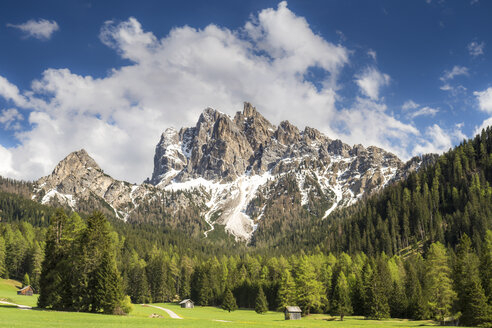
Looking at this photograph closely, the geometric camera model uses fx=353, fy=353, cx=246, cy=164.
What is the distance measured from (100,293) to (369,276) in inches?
2197

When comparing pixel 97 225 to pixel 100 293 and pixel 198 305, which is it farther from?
pixel 198 305

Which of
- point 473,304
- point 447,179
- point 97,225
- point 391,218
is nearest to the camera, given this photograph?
point 473,304

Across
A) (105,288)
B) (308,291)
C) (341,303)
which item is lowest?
(341,303)

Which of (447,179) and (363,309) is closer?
(363,309)

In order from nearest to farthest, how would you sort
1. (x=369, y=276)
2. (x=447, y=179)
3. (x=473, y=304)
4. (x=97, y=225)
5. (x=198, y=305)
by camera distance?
(x=473, y=304) → (x=97, y=225) → (x=369, y=276) → (x=198, y=305) → (x=447, y=179)

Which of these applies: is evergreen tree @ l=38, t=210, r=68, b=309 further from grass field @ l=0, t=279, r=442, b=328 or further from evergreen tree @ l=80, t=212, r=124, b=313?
evergreen tree @ l=80, t=212, r=124, b=313

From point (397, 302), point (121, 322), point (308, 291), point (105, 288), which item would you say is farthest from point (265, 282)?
point (121, 322)

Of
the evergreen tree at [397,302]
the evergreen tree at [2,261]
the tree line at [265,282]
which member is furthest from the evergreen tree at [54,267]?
the evergreen tree at [2,261]

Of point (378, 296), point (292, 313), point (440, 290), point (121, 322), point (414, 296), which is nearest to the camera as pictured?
point (121, 322)

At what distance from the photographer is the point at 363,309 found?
264 ft

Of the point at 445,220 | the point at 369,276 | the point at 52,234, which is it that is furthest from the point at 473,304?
the point at 445,220

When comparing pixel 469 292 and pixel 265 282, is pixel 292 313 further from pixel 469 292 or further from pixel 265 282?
pixel 469 292

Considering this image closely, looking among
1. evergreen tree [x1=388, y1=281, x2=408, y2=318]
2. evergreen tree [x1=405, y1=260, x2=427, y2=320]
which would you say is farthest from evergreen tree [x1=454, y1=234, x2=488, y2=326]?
evergreen tree [x1=388, y1=281, x2=408, y2=318]

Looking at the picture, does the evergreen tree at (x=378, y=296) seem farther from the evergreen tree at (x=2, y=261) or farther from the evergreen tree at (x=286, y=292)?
the evergreen tree at (x=2, y=261)
